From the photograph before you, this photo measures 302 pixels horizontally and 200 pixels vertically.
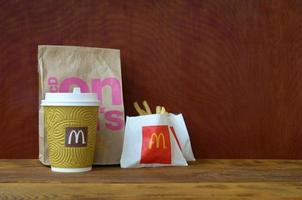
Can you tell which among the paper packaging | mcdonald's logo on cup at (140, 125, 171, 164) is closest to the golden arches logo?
mcdonald's logo on cup at (140, 125, 171, 164)

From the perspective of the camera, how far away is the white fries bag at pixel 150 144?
3.87 feet

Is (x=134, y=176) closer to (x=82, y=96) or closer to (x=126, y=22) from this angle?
(x=82, y=96)

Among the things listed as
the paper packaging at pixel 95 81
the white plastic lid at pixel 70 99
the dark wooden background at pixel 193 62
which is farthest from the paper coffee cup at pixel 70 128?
the dark wooden background at pixel 193 62

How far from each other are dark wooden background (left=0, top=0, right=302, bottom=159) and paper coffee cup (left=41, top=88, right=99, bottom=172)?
0.26 m

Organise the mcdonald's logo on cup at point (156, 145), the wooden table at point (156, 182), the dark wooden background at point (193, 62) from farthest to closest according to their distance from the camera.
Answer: the dark wooden background at point (193, 62) < the mcdonald's logo on cup at point (156, 145) < the wooden table at point (156, 182)

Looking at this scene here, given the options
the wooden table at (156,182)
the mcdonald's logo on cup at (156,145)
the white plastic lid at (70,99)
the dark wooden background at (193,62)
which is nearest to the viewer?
the wooden table at (156,182)

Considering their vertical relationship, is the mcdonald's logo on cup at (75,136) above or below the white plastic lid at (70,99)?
A: below

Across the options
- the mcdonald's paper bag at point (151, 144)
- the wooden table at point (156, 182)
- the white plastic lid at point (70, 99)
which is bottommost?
the wooden table at point (156, 182)

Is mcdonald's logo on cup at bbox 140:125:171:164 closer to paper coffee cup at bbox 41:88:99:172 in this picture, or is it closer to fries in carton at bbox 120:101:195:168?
fries in carton at bbox 120:101:195:168

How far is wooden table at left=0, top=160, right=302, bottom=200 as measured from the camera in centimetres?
84

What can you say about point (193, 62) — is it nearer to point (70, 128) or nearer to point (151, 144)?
point (151, 144)

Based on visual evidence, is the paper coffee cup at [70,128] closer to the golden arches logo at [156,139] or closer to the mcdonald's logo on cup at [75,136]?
the mcdonald's logo on cup at [75,136]

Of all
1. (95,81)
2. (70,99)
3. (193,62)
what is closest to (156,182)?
(70,99)

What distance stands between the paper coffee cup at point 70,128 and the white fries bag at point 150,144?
138 mm
